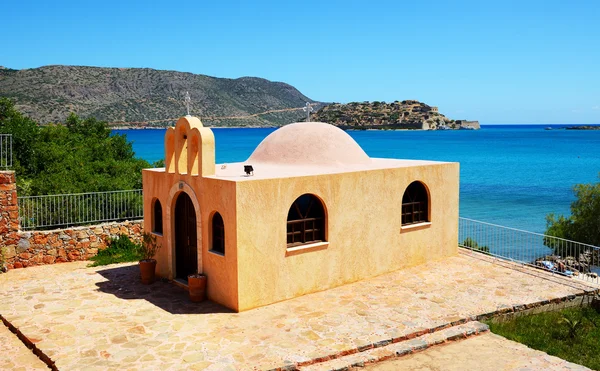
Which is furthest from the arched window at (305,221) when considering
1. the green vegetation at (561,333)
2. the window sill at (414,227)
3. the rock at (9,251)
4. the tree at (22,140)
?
the tree at (22,140)

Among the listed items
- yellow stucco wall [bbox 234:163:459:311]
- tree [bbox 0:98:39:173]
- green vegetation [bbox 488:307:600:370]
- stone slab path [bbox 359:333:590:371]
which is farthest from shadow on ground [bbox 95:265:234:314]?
tree [bbox 0:98:39:173]

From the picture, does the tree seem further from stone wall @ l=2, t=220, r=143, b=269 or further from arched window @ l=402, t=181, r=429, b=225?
arched window @ l=402, t=181, r=429, b=225

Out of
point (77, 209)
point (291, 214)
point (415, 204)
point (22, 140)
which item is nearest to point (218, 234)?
point (291, 214)

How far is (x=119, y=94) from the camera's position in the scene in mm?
87062

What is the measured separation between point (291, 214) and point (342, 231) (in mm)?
1421

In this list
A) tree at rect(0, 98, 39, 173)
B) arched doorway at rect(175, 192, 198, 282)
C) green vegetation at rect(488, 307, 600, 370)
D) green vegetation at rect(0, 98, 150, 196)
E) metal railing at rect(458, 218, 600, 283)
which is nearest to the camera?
green vegetation at rect(488, 307, 600, 370)

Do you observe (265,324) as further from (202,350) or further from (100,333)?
(100,333)

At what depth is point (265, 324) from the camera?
10.1 metres

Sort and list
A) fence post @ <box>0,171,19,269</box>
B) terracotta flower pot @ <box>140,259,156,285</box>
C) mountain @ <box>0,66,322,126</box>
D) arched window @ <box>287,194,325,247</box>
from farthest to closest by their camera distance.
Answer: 1. mountain @ <box>0,66,322,126</box>
2. fence post @ <box>0,171,19,269</box>
3. terracotta flower pot @ <box>140,259,156,285</box>
4. arched window @ <box>287,194,325,247</box>

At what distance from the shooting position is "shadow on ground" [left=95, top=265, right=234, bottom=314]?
11.1 m

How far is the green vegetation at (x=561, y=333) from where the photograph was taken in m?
9.93

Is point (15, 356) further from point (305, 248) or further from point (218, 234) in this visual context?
point (305, 248)

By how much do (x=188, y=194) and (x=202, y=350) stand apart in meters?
4.14

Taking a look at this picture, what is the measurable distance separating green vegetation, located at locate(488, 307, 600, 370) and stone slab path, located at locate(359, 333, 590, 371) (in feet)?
2.43
